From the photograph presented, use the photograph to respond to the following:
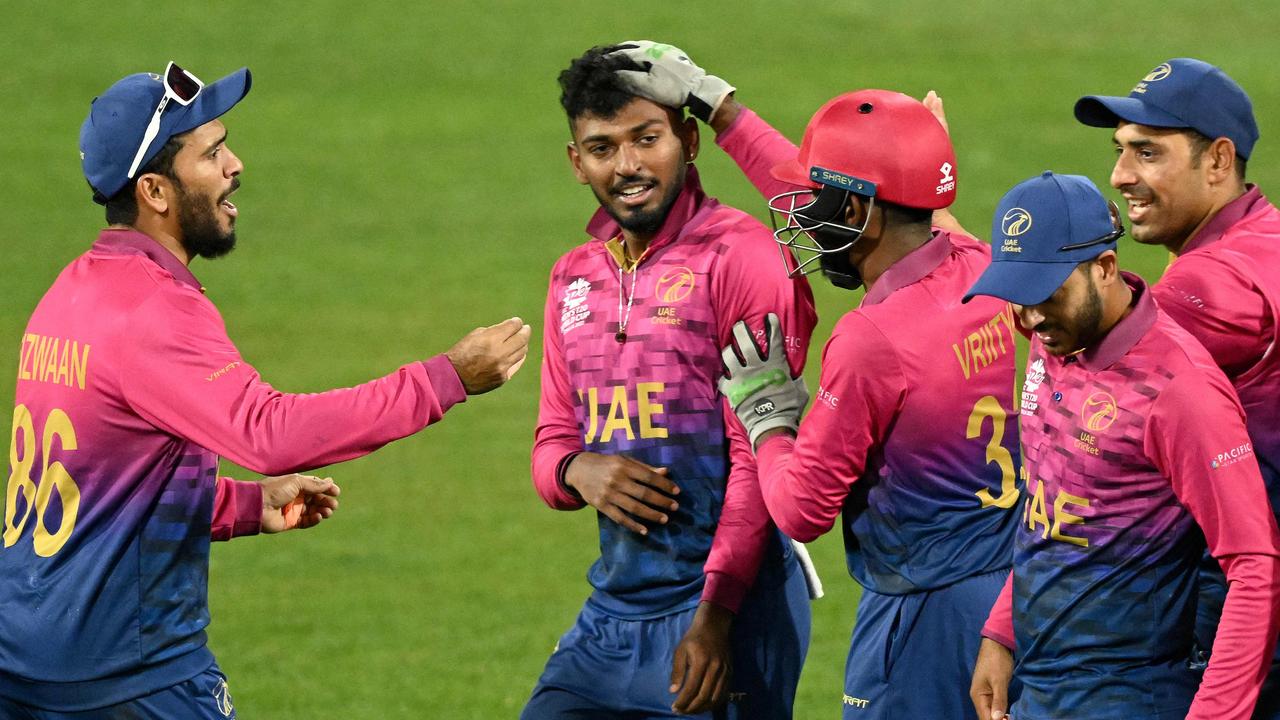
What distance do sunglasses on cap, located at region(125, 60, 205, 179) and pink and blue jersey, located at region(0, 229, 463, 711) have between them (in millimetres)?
307

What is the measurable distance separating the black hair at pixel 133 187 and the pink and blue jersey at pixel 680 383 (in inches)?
50.6

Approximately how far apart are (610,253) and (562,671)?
4.21ft

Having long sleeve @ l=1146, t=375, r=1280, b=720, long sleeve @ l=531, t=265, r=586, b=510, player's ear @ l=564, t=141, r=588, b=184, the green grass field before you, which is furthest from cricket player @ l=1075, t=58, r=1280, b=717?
the green grass field

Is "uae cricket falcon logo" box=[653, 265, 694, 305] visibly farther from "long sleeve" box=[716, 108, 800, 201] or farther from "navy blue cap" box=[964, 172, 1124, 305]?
"navy blue cap" box=[964, 172, 1124, 305]

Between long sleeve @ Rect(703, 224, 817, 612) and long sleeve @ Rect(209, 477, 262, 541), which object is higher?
long sleeve @ Rect(703, 224, 817, 612)

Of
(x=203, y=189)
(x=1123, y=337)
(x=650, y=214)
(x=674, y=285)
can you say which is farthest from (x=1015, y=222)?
(x=203, y=189)

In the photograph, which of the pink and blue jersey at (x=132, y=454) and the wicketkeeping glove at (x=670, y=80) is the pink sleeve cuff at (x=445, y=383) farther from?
the wicketkeeping glove at (x=670, y=80)

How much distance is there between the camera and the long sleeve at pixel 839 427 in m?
4.97

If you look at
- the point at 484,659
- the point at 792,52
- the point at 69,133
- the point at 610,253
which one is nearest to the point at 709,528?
the point at 610,253

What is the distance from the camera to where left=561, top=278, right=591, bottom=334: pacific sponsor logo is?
18.7 feet

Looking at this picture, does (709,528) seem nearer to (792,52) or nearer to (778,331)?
(778,331)

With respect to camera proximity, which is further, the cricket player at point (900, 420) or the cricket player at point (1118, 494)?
the cricket player at point (900, 420)

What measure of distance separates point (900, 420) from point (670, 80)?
131cm

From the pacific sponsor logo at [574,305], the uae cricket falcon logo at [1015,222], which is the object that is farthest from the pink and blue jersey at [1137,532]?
the pacific sponsor logo at [574,305]
